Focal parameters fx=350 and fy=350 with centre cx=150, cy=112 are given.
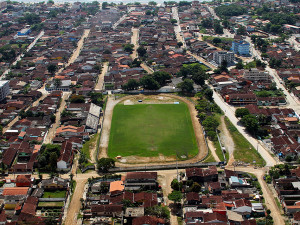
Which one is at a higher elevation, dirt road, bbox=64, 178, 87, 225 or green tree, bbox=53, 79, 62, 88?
dirt road, bbox=64, 178, 87, 225

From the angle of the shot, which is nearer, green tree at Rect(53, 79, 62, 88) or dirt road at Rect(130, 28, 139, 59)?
green tree at Rect(53, 79, 62, 88)

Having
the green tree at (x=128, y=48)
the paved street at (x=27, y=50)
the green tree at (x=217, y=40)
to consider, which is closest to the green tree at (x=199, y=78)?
the green tree at (x=128, y=48)

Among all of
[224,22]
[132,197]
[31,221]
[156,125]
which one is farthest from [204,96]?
[224,22]

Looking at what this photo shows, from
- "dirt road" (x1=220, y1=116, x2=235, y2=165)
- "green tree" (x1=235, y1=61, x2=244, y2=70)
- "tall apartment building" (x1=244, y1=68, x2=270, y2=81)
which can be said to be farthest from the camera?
"green tree" (x1=235, y1=61, x2=244, y2=70)

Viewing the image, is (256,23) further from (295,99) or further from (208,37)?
(295,99)

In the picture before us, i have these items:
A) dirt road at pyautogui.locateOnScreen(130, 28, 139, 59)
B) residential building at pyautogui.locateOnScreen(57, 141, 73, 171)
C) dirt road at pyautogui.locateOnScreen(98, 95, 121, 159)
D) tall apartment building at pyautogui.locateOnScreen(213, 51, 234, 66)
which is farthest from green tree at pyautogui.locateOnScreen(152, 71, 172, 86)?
residential building at pyautogui.locateOnScreen(57, 141, 73, 171)

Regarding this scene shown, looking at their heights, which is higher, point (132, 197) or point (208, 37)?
point (132, 197)

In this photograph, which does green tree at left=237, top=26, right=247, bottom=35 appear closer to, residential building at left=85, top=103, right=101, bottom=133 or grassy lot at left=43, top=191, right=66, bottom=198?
residential building at left=85, top=103, right=101, bottom=133
